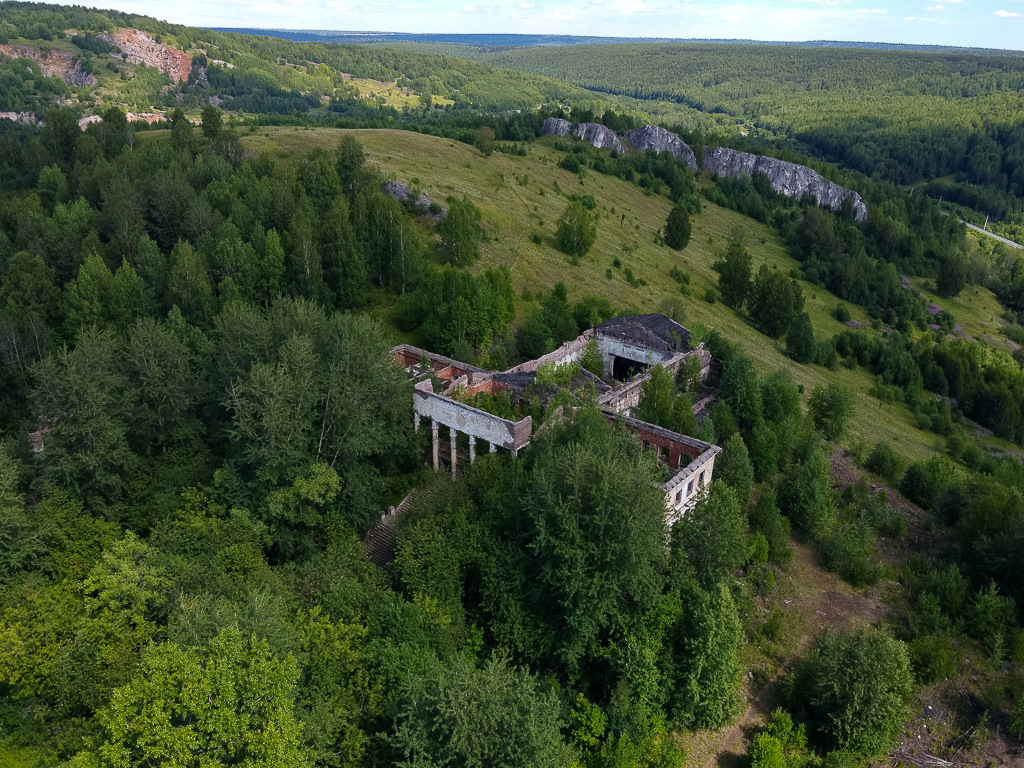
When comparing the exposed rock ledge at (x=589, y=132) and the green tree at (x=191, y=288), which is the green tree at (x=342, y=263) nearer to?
the green tree at (x=191, y=288)

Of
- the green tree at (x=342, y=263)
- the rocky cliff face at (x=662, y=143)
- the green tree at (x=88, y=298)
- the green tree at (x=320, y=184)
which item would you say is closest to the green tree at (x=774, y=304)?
the green tree at (x=342, y=263)

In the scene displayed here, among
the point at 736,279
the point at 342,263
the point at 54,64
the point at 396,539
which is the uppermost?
the point at 54,64

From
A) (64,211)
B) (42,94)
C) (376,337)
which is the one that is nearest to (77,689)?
(376,337)

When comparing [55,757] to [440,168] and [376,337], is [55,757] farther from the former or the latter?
[440,168]

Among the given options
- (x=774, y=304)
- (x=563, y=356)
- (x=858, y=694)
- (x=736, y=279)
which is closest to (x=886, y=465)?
(x=563, y=356)

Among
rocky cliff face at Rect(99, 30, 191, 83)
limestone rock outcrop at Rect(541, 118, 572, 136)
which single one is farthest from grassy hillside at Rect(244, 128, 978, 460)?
rocky cliff face at Rect(99, 30, 191, 83)

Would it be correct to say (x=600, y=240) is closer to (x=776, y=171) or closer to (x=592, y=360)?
(x=592, y=360)
